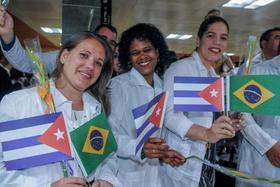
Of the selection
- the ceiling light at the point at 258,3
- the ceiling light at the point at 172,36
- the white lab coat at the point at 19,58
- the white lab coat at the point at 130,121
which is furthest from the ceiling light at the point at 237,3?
the white lab coat at the point at 19,58

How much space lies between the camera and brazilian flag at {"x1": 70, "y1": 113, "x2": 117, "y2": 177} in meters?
1.70

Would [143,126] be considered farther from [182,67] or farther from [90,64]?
[182,67]

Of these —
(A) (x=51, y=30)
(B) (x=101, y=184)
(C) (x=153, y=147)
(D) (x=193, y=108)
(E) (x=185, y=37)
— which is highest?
(A) (x=51, y=30)

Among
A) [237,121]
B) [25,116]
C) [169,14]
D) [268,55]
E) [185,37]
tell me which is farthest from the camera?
[185,37]

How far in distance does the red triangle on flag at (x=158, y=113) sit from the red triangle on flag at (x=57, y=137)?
0.55 metres

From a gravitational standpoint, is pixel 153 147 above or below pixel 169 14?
below

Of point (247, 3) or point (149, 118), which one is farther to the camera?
point (247, 3)

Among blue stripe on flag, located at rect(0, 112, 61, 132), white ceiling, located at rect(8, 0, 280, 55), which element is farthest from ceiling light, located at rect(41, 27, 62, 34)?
blue stripe on flag, located at rect(0, 112, 61, 132)

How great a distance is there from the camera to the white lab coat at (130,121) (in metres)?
2.36

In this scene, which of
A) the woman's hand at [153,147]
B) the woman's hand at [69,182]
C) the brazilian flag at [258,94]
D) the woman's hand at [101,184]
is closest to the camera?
the woman's hand at [69,182]

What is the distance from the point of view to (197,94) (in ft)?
7.06

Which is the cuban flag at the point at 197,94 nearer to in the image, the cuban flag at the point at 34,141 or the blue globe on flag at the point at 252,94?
the blue globe on flag at the point at 252,94

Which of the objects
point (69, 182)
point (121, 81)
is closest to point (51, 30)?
point (121, 81)

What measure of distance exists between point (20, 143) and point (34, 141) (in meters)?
0.06
